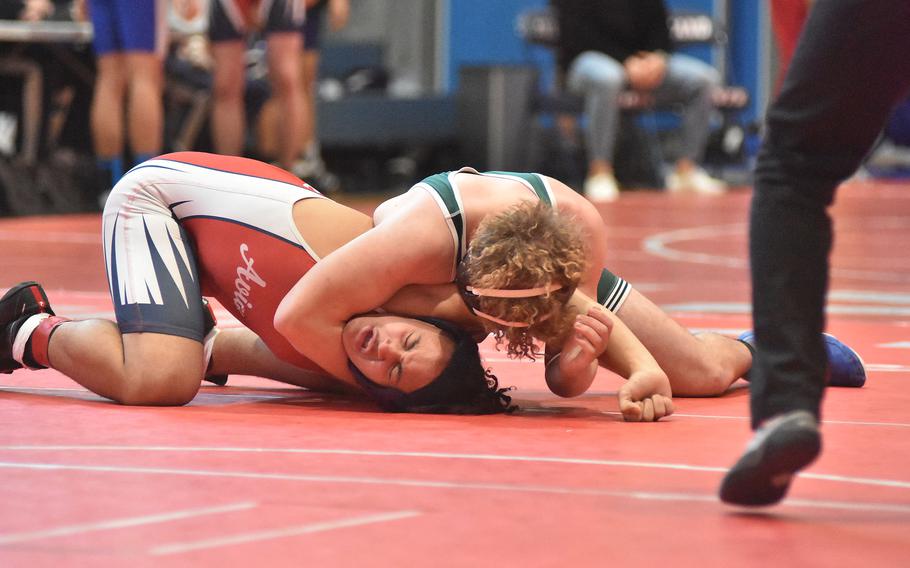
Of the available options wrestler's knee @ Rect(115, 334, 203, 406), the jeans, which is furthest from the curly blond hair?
the jeans

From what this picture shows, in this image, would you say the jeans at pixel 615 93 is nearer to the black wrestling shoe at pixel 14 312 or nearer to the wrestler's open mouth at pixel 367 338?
the black wrestling shoe at pixel 14 312

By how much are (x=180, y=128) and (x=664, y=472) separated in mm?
7094

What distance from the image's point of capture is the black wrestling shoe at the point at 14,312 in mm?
3090

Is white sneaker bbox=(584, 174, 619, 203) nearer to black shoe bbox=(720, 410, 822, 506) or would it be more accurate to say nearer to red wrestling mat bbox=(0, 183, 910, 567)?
red wrestling mat bbox=(0, 183, 910, 567)

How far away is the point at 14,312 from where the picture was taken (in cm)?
310

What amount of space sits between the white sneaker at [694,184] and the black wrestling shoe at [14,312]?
Answer: 8.13 meters

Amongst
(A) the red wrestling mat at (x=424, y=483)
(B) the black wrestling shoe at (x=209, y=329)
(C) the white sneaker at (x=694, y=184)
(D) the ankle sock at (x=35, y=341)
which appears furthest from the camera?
(C) the white sneaker at (x=694, y=184)

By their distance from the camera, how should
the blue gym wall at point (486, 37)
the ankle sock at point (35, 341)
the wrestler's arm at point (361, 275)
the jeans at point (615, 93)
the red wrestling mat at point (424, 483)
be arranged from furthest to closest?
the blue gym wall at point (486, 37)
the jeans at point (615, 93)
the ankle sock at point (35, 341)
the wrestler's arm at point (361, 275)
the red wrestling mat at point (424, 483)

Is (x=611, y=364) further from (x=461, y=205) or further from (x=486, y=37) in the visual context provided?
→ (x=486, y=37)

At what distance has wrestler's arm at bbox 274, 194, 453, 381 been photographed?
265cm

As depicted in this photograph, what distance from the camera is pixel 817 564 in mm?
1701

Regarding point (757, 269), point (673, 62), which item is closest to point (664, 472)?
point (757, 269)

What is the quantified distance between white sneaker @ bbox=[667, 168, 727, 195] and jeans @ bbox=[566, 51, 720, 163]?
22 cm

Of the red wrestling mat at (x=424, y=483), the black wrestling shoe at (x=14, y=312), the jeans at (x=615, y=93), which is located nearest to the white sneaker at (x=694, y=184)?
the jeans at (x=615, y=93)
